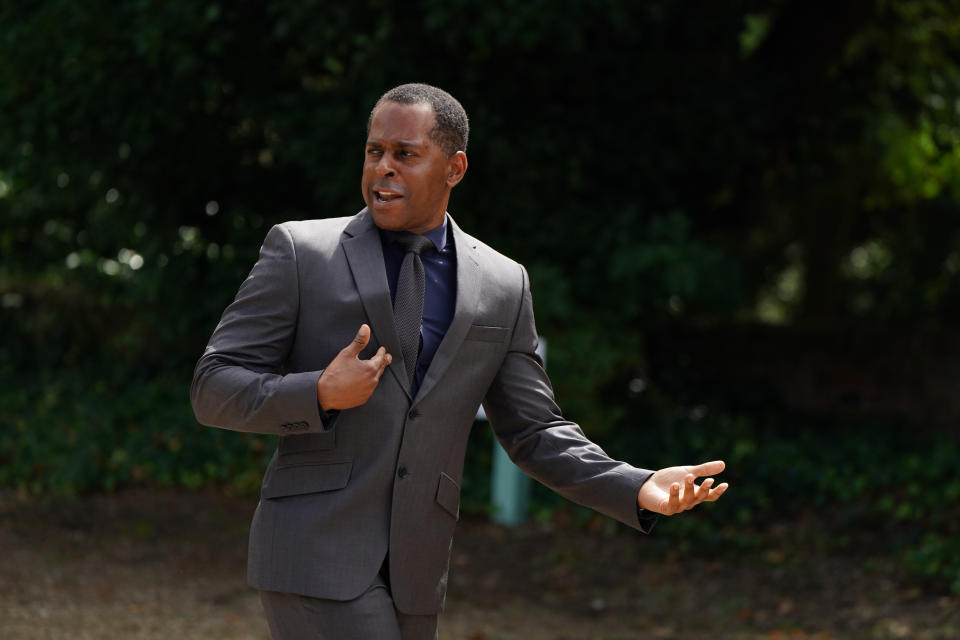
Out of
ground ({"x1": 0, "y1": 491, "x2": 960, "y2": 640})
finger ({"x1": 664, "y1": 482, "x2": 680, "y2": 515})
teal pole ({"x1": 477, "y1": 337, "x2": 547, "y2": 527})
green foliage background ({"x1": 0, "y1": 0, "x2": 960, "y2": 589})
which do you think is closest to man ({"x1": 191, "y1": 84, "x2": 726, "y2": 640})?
finger ({"x1": 664, "y1": 482, "x2": 680, "y2": 515})

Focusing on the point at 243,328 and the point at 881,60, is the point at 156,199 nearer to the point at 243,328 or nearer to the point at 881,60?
the point at 881,60

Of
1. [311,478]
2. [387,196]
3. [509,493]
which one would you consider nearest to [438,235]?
[387,196]

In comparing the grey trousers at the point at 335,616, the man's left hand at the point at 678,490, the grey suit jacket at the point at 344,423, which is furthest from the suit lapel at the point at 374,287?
the man's left hand at the point at 678,490

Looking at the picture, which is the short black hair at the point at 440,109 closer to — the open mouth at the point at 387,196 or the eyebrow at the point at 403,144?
the eyebrow at the point at 403,144

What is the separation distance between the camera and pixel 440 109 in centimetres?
296

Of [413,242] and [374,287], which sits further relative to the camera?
[413,242]

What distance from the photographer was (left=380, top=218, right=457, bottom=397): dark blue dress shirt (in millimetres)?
2980

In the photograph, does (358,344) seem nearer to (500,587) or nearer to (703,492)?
(703,492)

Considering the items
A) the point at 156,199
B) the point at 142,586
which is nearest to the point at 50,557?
the point at 142,586

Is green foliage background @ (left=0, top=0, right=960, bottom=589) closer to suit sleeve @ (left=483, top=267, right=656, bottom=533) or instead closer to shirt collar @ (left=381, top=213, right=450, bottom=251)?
suit sleeve @ (left=483, top=267, right=656, bottom=533)

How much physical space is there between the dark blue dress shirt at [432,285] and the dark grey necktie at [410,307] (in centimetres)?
2

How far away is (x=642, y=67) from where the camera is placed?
10.2 meters

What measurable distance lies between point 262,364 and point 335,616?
1.97 feet

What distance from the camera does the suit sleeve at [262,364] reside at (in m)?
2.68
